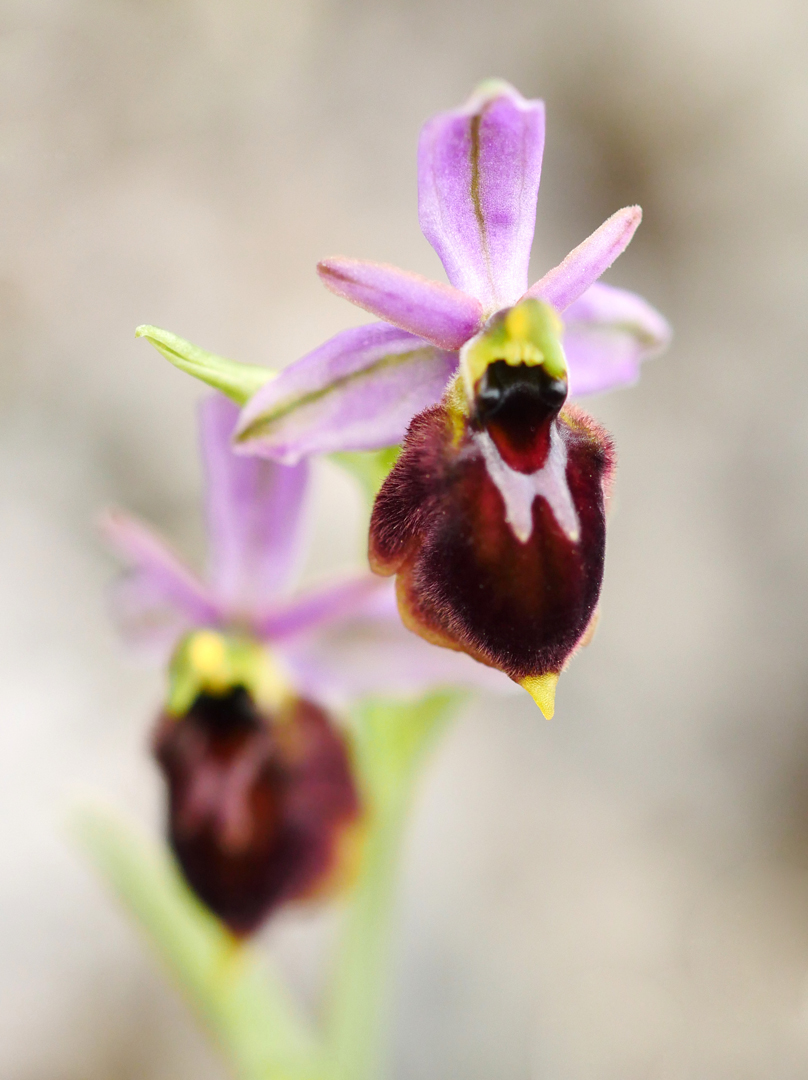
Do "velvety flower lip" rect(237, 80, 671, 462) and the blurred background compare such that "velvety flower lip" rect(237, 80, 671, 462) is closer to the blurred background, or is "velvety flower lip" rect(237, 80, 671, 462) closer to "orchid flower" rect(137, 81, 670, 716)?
"orchid flower" rect(137, 81, 670, 716)

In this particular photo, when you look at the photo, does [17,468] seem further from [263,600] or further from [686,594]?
[686,594]

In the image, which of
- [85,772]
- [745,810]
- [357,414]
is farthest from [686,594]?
[357,414]

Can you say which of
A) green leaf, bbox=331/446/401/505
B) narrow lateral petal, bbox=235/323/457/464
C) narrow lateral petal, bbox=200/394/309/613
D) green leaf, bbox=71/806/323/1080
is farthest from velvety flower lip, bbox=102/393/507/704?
narrow lateral petal, bbox=235/323/457/464

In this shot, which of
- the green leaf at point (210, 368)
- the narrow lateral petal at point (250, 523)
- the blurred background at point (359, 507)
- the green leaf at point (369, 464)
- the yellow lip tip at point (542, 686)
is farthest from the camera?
the blurred background at point (359, 507)

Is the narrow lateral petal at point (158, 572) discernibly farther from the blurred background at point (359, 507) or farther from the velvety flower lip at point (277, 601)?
the blurred background at point (359, 507)

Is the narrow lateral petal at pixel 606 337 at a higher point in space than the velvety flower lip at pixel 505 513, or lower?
higher

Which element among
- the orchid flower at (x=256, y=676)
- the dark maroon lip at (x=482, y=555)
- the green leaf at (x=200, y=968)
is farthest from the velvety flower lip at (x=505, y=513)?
the green leaf at (x=200, y=968)

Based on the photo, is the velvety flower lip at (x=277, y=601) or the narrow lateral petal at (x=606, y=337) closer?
the narrow lateral petal at (x=606, y=337)

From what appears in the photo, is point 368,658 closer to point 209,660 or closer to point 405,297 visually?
point 209,660
